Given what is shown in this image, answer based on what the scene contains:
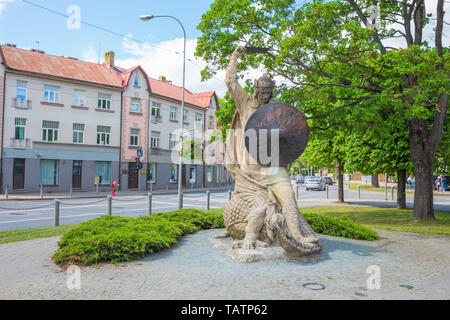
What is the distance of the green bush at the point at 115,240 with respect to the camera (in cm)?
539

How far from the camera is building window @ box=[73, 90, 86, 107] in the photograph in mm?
28781

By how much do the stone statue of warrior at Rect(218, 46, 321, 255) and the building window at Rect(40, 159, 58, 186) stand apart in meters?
24.4

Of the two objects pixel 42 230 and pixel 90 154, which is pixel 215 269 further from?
pixel 90 154

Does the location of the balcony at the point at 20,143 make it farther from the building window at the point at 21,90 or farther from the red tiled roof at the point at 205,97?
the red tiled roof at the point at 205,97

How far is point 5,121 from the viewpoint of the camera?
24.7 metres

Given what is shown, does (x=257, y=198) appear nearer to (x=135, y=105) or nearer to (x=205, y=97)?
(x=135, y=105)

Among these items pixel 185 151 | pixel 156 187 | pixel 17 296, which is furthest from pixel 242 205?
pixel 185 151

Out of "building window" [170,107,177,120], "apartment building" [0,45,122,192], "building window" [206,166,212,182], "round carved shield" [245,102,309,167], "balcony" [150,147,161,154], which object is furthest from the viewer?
"building window" [206,166,212,182]

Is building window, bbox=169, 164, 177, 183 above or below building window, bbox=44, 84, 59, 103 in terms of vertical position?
below

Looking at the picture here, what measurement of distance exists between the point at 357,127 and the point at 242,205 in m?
7.26

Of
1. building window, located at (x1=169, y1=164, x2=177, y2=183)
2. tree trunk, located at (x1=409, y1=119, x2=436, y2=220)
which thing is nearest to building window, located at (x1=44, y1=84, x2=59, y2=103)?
building window, located at (x1=169, y1=164, x2=177, y2=183)

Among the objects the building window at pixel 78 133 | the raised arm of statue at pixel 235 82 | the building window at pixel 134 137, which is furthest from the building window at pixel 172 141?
the raised arm of statue at pixel 235 82

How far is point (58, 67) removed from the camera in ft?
93.4

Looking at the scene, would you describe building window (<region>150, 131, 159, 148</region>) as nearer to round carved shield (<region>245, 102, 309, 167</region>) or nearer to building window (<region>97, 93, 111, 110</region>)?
building window (<region>97, 93, 111, 110</region>)
